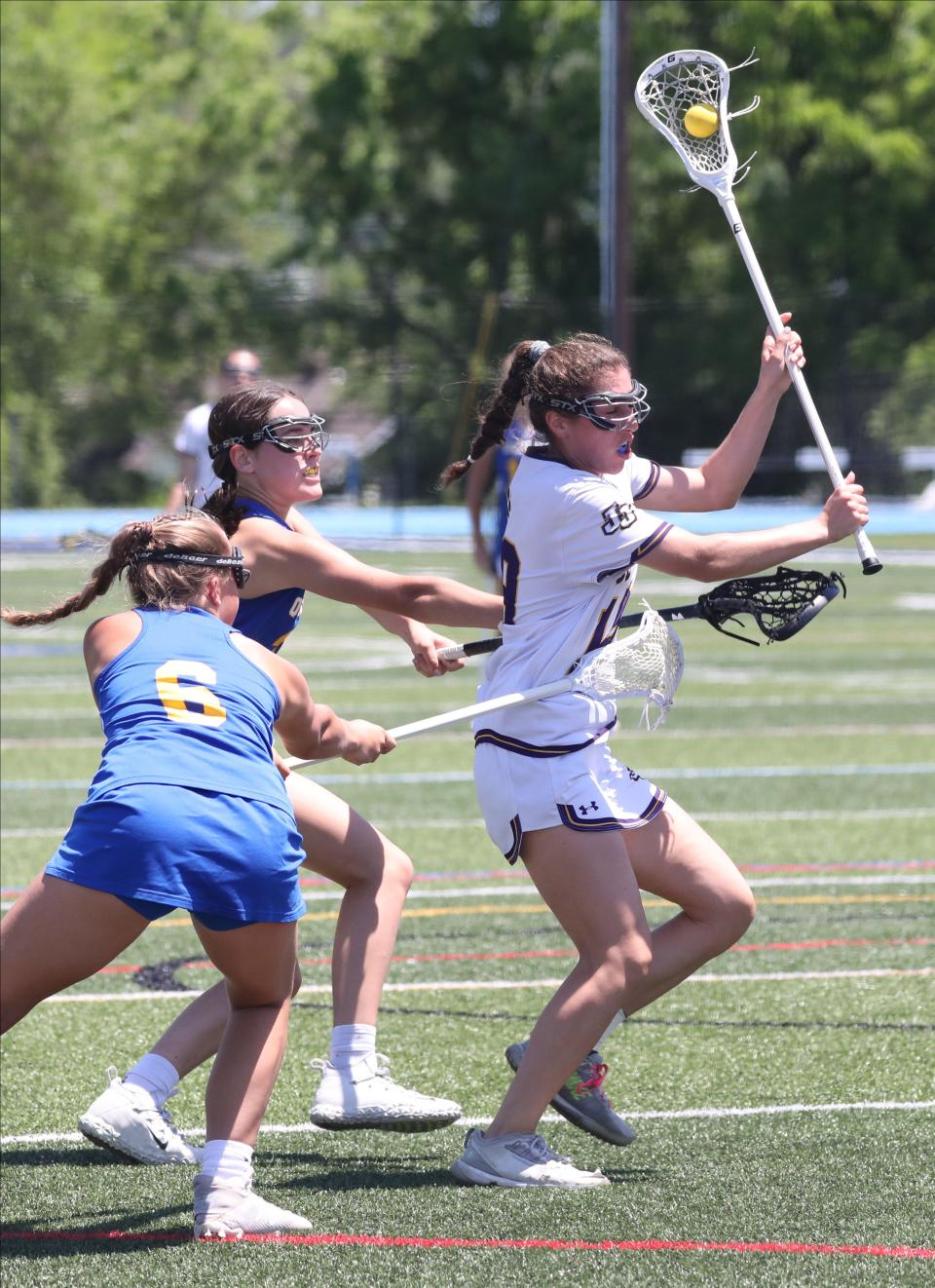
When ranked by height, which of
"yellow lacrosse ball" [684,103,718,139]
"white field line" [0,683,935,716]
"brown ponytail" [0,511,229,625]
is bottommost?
"white field line" [0,683,935,716]

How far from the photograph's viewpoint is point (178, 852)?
388 centimetres

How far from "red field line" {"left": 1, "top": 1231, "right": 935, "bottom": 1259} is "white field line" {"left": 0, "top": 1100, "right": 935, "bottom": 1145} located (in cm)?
87

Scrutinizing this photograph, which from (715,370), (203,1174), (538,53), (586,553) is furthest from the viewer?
(538,53)

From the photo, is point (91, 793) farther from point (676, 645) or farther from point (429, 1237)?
point (676, 645)

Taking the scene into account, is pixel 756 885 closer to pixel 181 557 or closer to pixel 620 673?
pixel 620 673

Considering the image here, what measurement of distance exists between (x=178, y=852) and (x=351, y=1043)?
128cm

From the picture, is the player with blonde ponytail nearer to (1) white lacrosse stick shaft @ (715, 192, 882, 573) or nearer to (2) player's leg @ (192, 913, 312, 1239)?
(2) player's leg @ (192, 913, 312, 1239)

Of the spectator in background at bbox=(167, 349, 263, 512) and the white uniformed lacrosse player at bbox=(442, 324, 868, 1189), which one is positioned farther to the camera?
the spectator in background at bbox=(167, 349, 263, 512)

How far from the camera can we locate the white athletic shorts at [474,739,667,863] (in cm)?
464

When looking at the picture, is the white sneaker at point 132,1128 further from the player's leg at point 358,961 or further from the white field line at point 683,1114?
the player's leg at point 358,961

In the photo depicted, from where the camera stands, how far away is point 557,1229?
4367 millimetres

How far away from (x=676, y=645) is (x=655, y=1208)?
54.0 inches

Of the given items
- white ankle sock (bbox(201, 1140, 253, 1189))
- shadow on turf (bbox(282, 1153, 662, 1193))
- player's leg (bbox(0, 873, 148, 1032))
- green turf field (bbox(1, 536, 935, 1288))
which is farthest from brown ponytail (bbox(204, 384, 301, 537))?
shadow on turf (bbox(282, 1153, 662, 1193))

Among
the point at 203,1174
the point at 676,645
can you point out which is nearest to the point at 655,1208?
the point at 203,1174
